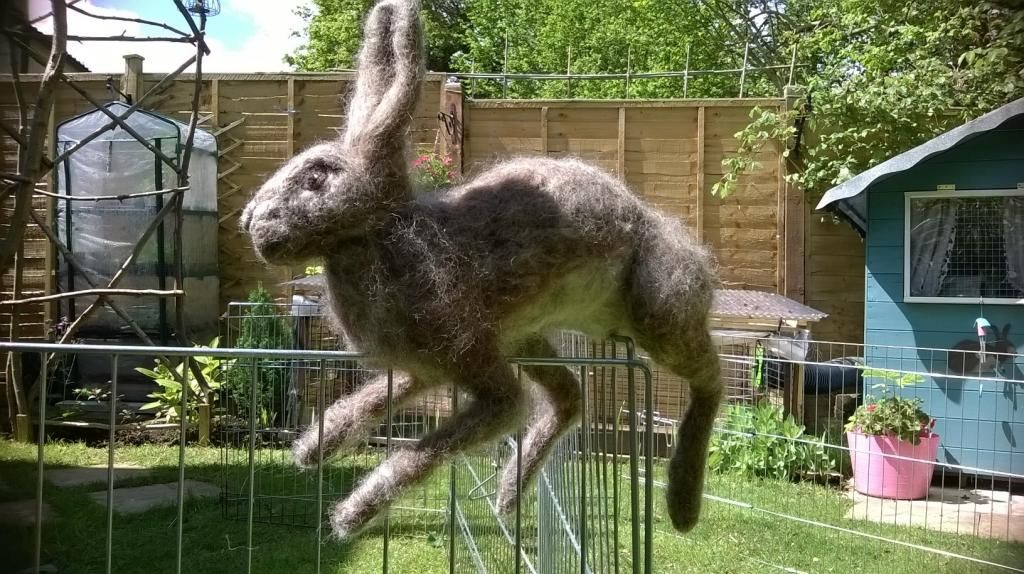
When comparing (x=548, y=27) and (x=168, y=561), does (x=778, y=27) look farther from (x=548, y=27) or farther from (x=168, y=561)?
(x=168, y=561)

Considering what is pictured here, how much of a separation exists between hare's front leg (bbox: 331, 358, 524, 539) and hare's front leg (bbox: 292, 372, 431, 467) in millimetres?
135

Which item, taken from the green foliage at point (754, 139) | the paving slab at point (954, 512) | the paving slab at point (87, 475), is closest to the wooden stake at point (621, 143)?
the green foliage at point (754, 139)

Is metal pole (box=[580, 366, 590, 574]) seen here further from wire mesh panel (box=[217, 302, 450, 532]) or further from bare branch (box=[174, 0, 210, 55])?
bare branch (box=[174, 0, 210, 55])

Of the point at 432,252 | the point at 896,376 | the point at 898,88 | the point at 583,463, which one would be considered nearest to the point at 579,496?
the point at 583,463

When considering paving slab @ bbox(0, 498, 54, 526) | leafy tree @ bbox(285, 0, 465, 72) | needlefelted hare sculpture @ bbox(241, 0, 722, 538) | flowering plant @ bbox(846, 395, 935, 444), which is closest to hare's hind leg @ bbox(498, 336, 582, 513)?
needlefelted hare sculpture @ bbox(241, 0, 722, 538)

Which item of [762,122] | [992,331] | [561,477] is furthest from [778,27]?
[561,477]

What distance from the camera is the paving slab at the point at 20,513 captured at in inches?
80.6

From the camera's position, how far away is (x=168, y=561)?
2.41 m

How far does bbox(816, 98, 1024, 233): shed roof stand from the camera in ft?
9.75

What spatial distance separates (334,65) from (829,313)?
7644 millimetres

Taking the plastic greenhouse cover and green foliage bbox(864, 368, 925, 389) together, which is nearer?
green foliage bbox(864, 368, 925, 389)

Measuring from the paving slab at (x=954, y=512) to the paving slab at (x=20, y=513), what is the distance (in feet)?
9.51

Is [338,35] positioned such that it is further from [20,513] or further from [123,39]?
[20,513]

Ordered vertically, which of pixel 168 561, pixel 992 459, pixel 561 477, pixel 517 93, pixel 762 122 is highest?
pixel 517 93
